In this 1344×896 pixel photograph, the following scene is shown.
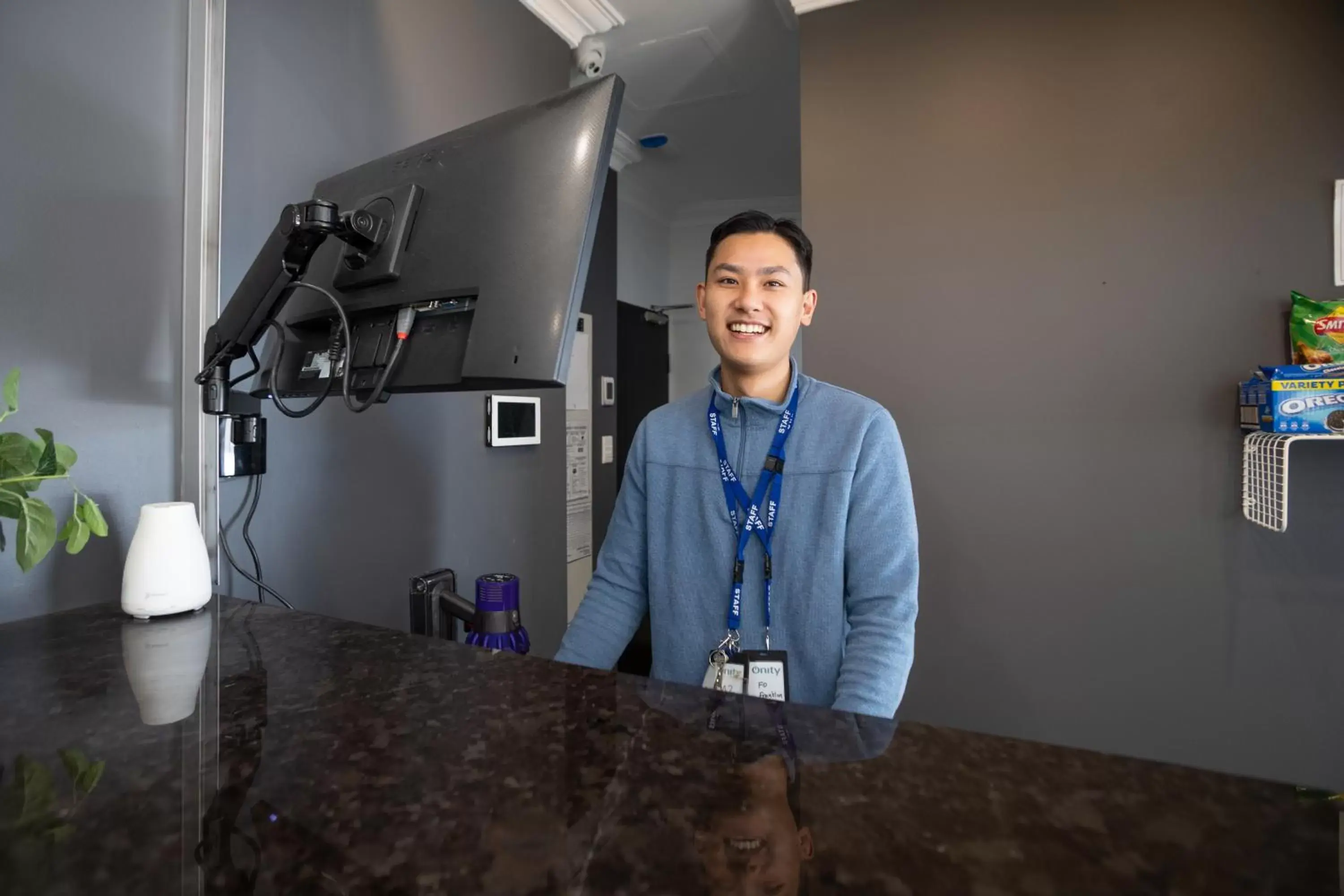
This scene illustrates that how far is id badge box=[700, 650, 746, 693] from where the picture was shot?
1.04 m

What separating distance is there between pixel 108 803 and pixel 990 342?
85.4 inches

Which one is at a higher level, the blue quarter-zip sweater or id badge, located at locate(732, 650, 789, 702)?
the blue quarter-zip sweater

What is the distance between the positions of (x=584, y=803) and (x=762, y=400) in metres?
0.91

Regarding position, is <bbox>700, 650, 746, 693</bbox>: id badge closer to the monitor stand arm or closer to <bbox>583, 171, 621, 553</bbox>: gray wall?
the monitor stand arm

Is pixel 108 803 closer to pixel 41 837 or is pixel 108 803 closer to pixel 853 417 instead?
pixel 41 837

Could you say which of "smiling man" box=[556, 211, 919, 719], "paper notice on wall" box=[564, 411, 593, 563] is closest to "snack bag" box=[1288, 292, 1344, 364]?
"smiling man" box=[556, 211, 919, 719]

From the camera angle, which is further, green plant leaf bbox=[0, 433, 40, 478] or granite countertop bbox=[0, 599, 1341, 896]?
green plant leaf bbox=[0, 433, 40, 478]

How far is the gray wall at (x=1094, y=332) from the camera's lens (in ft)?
5.66

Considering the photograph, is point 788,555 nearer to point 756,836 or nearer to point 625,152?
point 756,836

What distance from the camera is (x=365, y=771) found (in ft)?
1.62

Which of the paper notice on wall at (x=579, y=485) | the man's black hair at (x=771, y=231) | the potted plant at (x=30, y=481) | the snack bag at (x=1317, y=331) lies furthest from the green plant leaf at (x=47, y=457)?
the paper notice on wall at (x=579, y=485)

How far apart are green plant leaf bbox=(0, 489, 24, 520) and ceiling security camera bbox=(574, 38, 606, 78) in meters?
2.31

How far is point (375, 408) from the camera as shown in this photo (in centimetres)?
161

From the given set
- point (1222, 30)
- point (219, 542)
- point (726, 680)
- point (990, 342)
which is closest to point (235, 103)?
point (219, 542)
